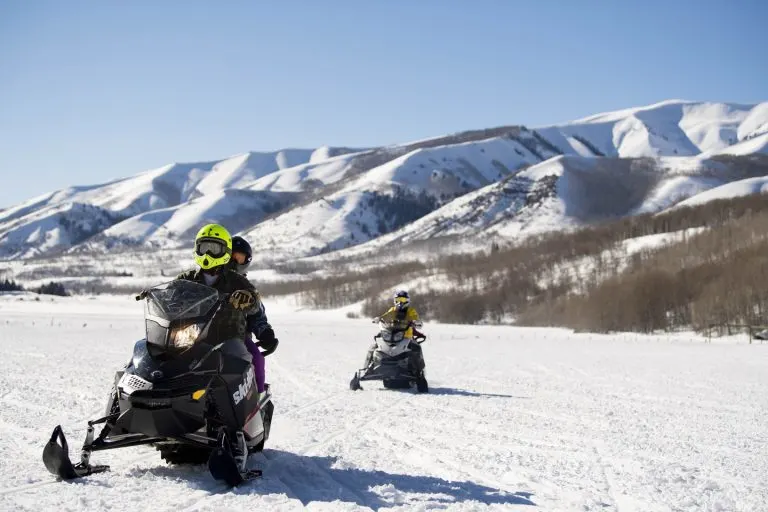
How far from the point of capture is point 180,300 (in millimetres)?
6781

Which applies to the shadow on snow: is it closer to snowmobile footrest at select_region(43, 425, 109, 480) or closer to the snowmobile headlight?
snowmobile footrest at select_region(43, 425, 109, 480)

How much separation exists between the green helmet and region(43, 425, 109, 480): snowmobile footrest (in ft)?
6.77

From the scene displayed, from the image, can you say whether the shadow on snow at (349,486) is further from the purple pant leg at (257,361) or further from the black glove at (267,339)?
the black glove at (267,339)

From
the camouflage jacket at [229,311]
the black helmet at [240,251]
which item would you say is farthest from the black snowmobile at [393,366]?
the camouflage jacket at [229,311]

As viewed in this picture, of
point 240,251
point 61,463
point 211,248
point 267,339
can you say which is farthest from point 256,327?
point 61,463

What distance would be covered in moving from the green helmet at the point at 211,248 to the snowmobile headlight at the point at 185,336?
3.66 ft

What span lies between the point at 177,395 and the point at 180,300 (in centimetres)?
86

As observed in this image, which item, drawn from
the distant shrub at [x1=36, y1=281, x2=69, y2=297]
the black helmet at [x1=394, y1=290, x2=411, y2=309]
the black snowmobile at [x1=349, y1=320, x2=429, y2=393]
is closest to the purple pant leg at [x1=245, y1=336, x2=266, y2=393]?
the black snowmobile at [x1=349, y1=320, x2=429, y2=393]

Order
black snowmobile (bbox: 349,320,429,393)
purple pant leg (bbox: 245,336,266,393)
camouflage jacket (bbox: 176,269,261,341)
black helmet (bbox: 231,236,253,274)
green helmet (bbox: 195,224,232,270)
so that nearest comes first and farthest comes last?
camouflage jacket (bbox: 176,269,261,341), green helmet (bbox: 195,224,232,270), purple pant leg (bbox: 245,336,266,393), black helmet (bbox: 231,236,253,274), black snowmobile (bbox: 349,320,429,393)

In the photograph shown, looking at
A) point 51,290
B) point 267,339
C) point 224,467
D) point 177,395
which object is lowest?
point 51,290

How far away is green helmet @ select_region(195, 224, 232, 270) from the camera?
7.62 m

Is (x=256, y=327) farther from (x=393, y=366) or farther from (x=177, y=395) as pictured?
(x=393, y=366)

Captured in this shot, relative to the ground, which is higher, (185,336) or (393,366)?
(185,336)

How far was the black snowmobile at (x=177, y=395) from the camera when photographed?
652 centimetres
